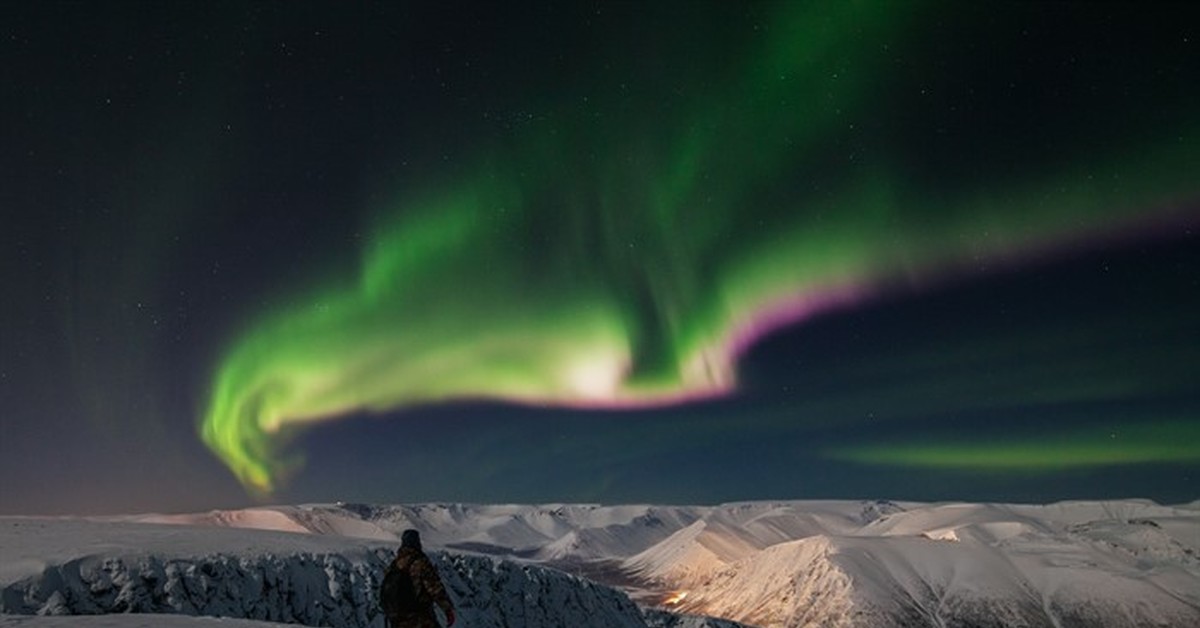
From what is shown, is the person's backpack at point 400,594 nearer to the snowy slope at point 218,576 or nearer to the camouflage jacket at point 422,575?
the camouflage jacket at point 422,575

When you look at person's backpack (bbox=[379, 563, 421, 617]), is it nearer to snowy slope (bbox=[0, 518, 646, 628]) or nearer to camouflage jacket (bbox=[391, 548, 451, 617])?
camouflage jacket (bbox=[391, 548, 451, 617])

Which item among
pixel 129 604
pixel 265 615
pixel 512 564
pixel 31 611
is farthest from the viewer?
pixel 512 564

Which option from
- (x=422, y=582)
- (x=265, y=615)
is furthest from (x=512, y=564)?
(x=422, y=582)

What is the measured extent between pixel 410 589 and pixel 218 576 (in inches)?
1978

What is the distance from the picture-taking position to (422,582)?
45.3 feet

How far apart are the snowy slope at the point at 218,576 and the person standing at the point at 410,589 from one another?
34525 millimetres

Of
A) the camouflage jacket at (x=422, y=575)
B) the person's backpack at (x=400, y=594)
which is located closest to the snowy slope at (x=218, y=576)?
the person's backpack at (x=400, y=594)

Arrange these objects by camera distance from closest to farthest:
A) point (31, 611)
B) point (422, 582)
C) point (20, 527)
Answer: point (422, 582), point (31, 611), point (20, 527)

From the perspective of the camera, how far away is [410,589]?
45.9 feet

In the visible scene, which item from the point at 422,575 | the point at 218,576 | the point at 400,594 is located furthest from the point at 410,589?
the point at 218,576

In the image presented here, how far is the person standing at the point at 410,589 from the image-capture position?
45.3 feet

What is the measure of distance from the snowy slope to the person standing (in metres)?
34.5

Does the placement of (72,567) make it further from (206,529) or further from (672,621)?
(672,621)

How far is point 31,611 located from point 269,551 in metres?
25.5
